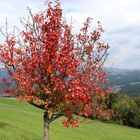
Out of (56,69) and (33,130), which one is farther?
(33,130)

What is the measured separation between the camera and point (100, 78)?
21.2m

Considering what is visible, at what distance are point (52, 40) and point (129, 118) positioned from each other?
307 ft

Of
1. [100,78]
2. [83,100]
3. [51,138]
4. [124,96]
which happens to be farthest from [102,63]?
[124,96]

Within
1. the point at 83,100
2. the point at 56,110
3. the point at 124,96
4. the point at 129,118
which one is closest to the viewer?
the point at 83,100

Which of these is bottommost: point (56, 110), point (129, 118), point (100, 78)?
point (129, 118)

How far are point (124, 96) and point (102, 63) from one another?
3877 inches

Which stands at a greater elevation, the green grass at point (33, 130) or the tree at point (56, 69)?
the tree at point (56, 69)

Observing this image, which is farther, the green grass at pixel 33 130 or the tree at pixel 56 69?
the green grass at pixel 33 130

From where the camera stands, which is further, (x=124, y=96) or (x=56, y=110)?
(x=124, y=96)

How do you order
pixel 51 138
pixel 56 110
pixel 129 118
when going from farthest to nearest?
1. pixel 129 118
2. pixel 51 138
3. pixel 56 110

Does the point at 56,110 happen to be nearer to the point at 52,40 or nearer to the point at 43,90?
the point at 43,90

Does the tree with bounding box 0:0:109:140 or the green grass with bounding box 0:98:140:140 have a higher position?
the tree with bounding box 0:0:109:140

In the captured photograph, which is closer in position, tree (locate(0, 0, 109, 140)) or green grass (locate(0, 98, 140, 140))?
tree (locate(0, 0, 109, 140))

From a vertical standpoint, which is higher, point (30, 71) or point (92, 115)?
point (30, 71)
